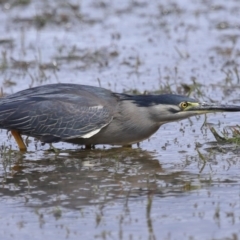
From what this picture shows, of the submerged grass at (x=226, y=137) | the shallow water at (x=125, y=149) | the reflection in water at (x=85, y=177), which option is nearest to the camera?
the shallow water at (x=125, y=149)

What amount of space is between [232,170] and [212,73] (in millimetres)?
3937

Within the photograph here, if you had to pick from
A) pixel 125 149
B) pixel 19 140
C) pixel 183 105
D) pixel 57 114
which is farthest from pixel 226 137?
pixel 19 140

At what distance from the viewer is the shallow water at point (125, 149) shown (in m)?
5.45

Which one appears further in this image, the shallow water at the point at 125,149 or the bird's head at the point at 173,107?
the bird's head at the point at 173,107

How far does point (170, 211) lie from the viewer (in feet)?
18.4

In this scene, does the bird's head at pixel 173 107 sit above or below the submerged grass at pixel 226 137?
above

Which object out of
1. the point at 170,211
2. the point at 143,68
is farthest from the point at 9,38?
the point at 170,211

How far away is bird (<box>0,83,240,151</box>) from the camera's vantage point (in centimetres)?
727

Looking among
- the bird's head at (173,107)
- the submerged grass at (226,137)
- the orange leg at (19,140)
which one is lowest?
the submerged grass at (226,137)

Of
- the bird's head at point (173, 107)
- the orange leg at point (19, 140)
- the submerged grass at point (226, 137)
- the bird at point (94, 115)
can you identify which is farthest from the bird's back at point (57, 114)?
the submerged grass at point (226, 137)

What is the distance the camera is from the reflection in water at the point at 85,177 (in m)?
6.02

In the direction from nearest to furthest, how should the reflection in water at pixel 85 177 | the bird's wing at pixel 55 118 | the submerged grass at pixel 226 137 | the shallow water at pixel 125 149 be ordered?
the shallow water at pixel 125 149
the reflection in water at pixel 85 177
the bird's wing at pixel 55 118
the submerged grass at pixel 226 137

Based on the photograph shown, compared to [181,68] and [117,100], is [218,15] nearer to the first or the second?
[181,68]

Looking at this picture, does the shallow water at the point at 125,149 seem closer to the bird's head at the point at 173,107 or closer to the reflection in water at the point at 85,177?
the reflection in water at the point at 85,177
